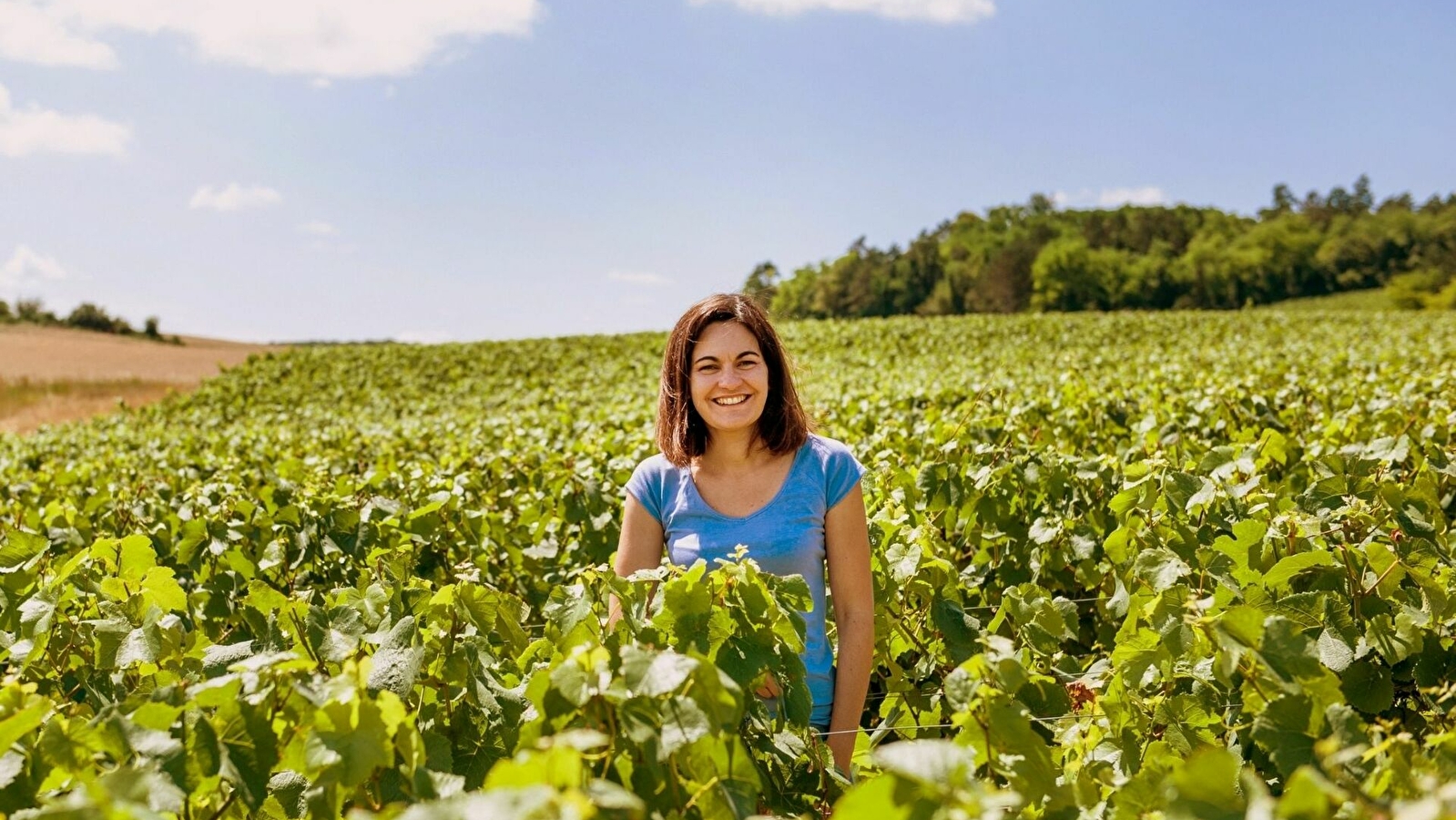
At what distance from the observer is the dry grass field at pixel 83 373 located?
1062 inches

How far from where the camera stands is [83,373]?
33969mm

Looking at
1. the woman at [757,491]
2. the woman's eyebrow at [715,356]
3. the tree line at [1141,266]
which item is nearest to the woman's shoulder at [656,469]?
the woman at [757,491]

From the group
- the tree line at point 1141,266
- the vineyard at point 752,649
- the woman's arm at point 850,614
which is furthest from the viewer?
the tree line at point 1141,266

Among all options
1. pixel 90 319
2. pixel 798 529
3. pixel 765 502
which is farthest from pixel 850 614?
pixel 90 319

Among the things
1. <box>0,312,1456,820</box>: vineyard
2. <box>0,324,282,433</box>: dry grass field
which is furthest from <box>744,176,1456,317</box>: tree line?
<box>0,312,1456,820</box>: vineyard

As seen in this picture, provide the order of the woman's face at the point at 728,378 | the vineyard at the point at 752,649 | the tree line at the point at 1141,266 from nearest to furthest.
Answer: the vineyard at the point at 752,649, the woman's face at the point at 728,378, the tree line at the point at 1141,266

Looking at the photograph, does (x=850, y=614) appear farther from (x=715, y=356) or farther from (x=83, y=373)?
(x=83, y=373)

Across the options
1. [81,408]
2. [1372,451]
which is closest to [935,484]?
[1372,451]

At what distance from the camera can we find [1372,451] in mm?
3332

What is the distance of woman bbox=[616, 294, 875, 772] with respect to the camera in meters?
2.40

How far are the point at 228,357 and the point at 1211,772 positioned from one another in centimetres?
4483

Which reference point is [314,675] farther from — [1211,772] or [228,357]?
[228,357]

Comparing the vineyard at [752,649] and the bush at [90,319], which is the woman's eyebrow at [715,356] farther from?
the bush at [90,319]

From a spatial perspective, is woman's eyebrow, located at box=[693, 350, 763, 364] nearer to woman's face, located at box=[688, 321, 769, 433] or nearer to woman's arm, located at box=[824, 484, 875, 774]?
woman's face, located at box=[688, 321, 769, 433]
